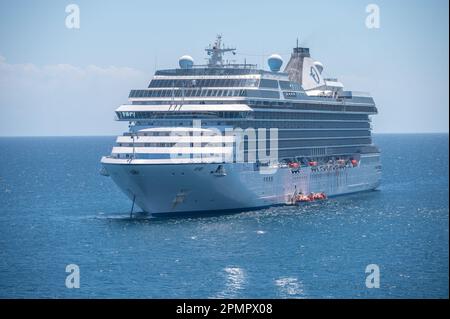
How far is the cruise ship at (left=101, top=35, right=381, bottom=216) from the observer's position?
3061 inches

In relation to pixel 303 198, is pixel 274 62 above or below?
above

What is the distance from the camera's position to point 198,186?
78.5 metres

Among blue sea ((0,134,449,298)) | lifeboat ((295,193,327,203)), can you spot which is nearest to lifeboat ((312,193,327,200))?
lifeboat ((295,193,327,203))

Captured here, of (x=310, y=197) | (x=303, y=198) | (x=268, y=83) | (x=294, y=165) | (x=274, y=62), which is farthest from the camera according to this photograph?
(x=274, y=62)

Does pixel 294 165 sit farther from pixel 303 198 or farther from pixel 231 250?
pixel 231 250

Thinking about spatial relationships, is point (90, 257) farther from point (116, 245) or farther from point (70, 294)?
point (70, 294)

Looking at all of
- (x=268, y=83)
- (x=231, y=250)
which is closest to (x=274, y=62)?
(x=268, y=83)

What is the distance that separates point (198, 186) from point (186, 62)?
16405 mm

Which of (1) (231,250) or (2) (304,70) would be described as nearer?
(1) (231,250)

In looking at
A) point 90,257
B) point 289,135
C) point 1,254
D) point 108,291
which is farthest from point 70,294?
point 289,135

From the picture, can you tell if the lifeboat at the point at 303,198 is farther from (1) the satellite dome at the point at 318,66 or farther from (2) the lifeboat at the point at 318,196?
(1) the satellite dome at the point at 318,66

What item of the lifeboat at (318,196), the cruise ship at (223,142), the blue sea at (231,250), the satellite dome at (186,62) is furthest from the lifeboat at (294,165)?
the satellite dome at (186,62)

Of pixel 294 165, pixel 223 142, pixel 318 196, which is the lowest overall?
pixel 318 196

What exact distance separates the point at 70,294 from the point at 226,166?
27304 millimetres
